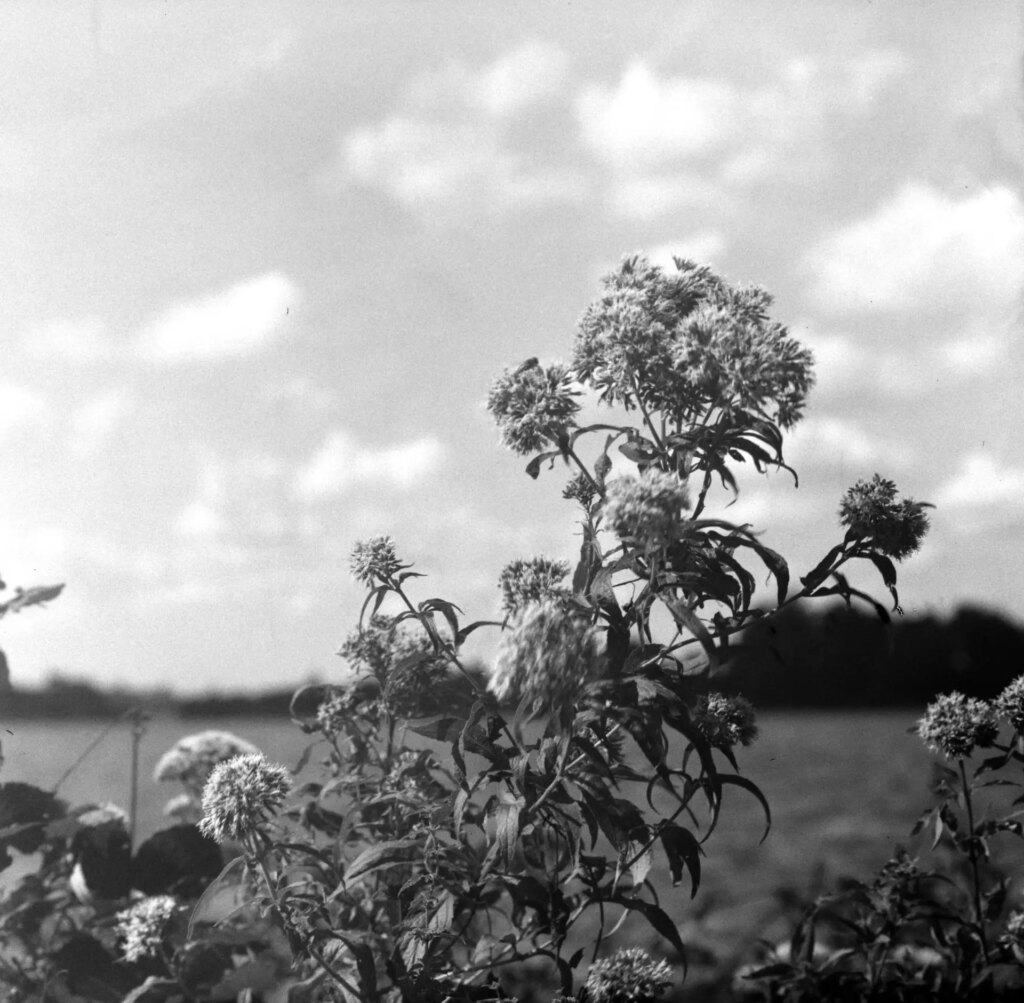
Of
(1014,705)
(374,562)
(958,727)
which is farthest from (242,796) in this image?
(1014,705)

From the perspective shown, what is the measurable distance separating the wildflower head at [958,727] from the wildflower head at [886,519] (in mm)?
703

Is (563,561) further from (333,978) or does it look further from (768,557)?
(333,978)

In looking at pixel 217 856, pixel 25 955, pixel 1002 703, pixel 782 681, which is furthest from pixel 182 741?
pixel 782 681

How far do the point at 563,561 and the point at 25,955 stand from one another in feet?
6.29

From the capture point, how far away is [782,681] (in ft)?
18.3

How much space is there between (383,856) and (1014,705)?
1446 millimetres

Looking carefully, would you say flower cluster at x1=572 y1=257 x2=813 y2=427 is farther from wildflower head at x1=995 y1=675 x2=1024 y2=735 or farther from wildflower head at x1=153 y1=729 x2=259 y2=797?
wildflower head at x1=153 y1=729 x2=259 y2=797

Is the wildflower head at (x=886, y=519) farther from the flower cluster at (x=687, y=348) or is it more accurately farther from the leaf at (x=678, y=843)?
the leaf at (x=678, y=843)

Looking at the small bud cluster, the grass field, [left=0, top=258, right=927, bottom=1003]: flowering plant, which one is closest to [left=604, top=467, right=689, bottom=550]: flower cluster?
[left=0, top=258, right=927, bottom=1003]: flowering plant

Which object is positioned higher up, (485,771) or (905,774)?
(485,771)

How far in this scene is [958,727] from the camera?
104 inches

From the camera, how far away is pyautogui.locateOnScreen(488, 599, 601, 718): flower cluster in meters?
1.78

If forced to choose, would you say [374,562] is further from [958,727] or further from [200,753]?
[958,727]

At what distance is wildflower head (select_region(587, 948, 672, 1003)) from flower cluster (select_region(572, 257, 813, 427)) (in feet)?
3.30
